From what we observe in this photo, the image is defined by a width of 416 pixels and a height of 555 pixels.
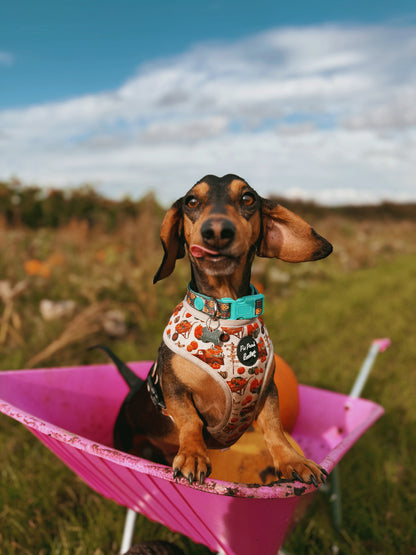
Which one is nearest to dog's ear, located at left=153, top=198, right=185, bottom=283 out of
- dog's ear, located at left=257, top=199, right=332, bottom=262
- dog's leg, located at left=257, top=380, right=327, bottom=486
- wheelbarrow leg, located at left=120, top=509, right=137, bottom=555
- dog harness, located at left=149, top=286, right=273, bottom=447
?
dog harness, located at left=149, top=286, right=273, bottom=447

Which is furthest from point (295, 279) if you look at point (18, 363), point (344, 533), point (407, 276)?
point (344, 533)

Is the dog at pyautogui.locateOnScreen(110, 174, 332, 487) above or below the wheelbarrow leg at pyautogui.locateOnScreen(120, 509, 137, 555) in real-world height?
above

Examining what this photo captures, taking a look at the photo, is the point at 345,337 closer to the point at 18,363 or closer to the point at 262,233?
the point at 18,363

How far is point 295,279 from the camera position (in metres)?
7.99

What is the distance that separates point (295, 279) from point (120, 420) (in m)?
6.44

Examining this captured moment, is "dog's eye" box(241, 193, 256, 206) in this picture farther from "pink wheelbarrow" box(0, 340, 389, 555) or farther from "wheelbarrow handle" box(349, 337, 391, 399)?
"wheelbarrow handle" box(349, 337, 391, 399)

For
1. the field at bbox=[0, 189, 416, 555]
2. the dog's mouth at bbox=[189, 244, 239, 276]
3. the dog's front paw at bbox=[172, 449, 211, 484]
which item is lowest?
the field at bbox=[0, 189, 416, 555]

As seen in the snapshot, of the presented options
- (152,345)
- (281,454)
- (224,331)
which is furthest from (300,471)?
(152,345)

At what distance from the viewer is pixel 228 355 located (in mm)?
1414

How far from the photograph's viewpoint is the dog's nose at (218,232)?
1241 mm

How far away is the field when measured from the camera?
232cm

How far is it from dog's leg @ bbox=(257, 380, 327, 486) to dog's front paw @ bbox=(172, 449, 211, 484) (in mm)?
234

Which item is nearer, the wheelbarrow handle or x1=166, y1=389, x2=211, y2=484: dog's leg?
x1=166, y1=389, x2=211, y2=484: dog's leg

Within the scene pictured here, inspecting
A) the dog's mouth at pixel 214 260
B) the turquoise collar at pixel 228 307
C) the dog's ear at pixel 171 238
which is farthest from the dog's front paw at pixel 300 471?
the dog's ear at pixel 171 238
